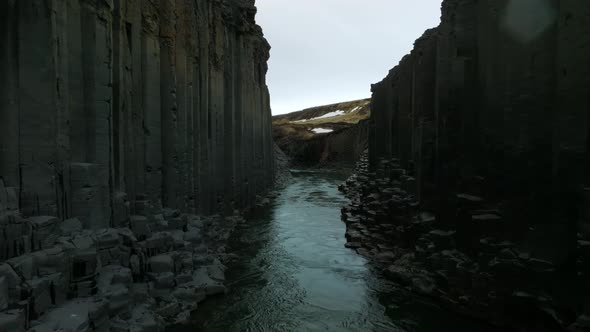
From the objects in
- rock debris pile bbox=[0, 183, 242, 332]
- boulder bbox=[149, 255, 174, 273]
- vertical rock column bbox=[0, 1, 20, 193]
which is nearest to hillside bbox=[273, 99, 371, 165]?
rock debris pile bbox=[0, 183, 242, 332]

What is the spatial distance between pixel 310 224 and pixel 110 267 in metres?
11.2

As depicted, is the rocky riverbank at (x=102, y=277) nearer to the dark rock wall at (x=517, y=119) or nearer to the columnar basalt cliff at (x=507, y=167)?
the columnar basalt cliff at (x=507, y=167)

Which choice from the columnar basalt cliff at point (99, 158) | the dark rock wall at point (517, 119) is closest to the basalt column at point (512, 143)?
the dark rock wall at point (517, 119)

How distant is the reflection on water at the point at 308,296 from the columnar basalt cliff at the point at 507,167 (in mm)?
754

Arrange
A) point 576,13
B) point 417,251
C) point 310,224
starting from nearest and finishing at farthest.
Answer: point 576,13
point 417,251
point 310,224

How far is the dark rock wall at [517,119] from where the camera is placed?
604 centimetres

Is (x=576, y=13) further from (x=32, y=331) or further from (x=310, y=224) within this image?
(x=310, y=224)

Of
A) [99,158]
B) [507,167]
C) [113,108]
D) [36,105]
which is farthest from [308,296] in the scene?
[36,105]

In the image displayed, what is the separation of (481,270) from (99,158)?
23.9ft

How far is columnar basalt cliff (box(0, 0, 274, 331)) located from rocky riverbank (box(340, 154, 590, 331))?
15.6 feet

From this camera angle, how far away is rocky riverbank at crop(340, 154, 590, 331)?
6.06 m

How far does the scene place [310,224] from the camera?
17391 mm

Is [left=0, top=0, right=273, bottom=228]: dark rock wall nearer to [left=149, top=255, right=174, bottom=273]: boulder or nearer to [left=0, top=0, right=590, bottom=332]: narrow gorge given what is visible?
[left=0, top=0, right=590, bottom=332]: narrow gorge

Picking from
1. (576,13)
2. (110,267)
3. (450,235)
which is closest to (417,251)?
(450,235)
